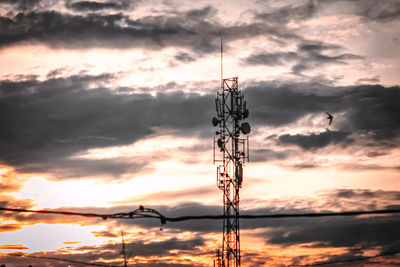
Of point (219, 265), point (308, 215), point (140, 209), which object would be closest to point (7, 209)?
point (140, 209)

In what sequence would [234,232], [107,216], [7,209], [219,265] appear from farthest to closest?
1. [219,265]
2. [234,232]
3. [7,209]
4. [107,216]

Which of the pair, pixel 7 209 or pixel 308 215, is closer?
pixel 308 215

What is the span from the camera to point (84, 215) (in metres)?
18.5

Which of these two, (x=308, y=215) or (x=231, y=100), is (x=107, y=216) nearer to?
(x=308, y=215)

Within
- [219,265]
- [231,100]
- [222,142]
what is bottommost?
[219,265]

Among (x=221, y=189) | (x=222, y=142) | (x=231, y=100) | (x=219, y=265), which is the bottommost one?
(x=219, y=265)

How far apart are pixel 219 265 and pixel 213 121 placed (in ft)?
37.1

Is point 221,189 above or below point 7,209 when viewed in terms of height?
above

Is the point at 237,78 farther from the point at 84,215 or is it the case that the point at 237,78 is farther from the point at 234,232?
the point at 84,215

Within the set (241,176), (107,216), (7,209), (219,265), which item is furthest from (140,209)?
(219,265)

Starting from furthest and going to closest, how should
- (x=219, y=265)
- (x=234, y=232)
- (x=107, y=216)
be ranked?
(x=219, y=265) → (x=234, y=232) → (x=107, y=216)

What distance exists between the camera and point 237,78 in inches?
1634

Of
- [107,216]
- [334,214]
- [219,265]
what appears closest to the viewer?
[334,214]

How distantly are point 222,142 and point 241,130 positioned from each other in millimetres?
1682
